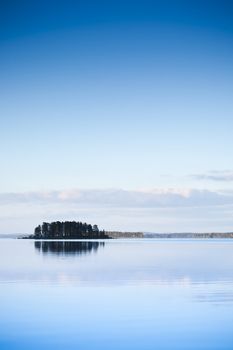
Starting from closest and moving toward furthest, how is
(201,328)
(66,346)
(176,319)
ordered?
(66,346), (201,328), (176,319)

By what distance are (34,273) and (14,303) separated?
16.6 meters

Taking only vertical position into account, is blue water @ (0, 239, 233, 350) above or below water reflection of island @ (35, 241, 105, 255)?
below

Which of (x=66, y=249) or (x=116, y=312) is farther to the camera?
(x=66, y=249)

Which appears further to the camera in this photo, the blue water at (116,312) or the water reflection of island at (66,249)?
the water reflection of island at (66,249)

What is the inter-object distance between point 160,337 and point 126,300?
8.49 metres

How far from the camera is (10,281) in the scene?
3622 centimetres

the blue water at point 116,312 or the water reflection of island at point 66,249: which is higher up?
the water reflection of island at point 66,249

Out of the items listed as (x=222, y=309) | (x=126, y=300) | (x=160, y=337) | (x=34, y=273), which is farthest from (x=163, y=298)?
(x=34, y=273)

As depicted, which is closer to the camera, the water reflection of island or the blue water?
the blue water

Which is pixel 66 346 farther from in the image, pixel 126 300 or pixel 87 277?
pixel 87 277

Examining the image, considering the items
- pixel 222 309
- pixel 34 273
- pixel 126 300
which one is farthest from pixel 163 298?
pixel 34 273

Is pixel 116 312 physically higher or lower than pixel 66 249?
lower

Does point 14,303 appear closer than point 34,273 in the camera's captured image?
Yes

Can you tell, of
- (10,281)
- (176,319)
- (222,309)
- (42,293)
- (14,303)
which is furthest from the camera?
(10,281)
